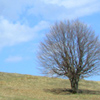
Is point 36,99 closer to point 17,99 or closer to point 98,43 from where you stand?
point 17,99

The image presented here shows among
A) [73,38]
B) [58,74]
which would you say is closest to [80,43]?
[73,38]

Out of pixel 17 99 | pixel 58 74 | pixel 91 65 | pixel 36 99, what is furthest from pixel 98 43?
pixel 17 99

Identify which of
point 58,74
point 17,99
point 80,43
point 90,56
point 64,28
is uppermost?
point 64,28

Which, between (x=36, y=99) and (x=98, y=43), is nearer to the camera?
(x=36, y=99)

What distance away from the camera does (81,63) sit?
988 inches

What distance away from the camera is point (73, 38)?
25484mm

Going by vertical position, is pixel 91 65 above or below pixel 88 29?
below

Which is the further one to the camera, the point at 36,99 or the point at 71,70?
the point at 71,70

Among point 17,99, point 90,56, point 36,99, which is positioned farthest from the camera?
point 90,56

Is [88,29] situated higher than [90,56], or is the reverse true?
[88,29]

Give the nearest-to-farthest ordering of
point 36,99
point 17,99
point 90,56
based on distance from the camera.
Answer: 1. point 17,99
2. point 36,99
3. point 90,56

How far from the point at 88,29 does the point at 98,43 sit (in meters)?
2.21

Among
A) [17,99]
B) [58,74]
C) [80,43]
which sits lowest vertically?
[17,99]

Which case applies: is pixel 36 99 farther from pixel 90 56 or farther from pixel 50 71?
pixel 90 56
